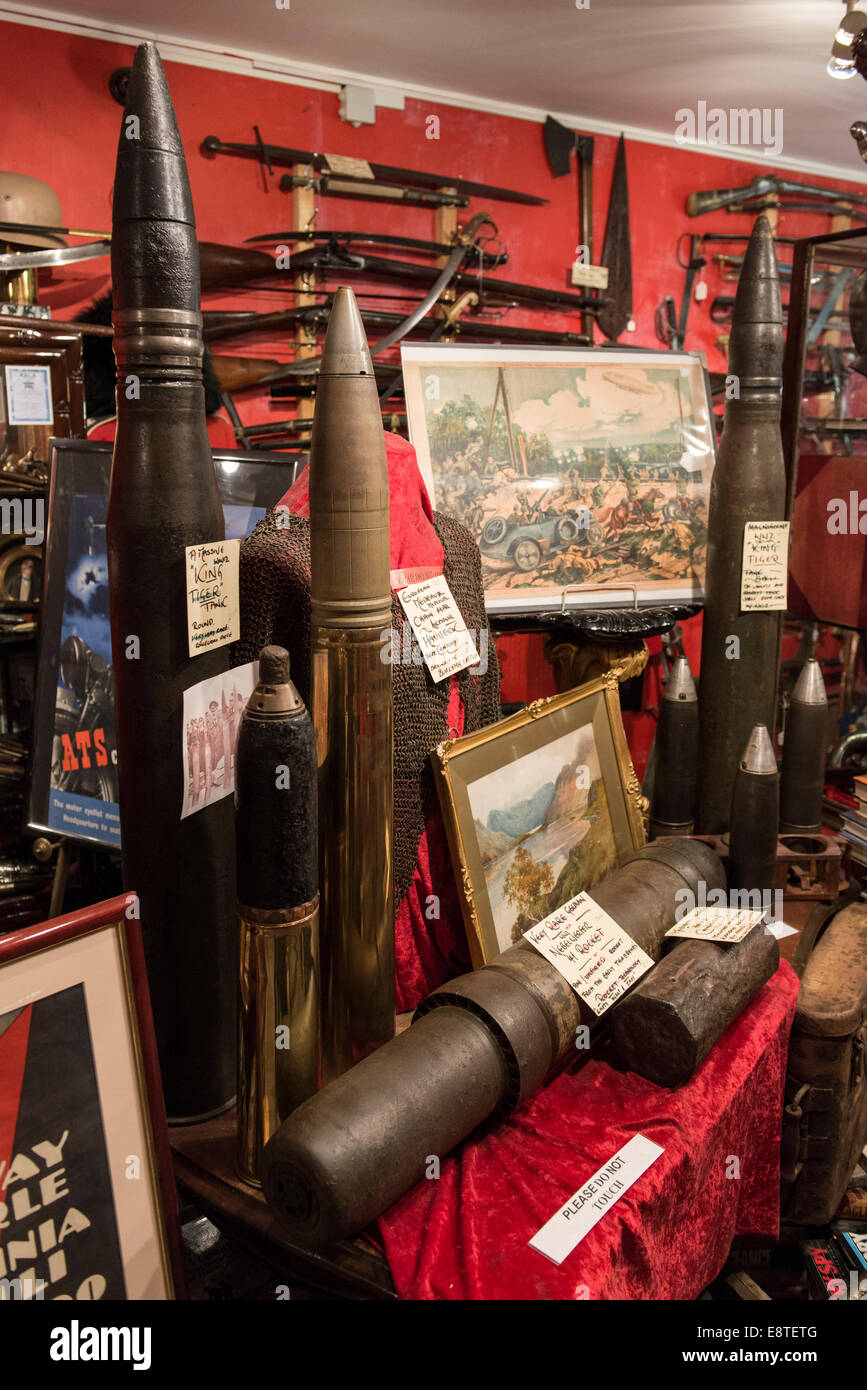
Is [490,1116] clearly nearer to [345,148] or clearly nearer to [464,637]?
[464,637]

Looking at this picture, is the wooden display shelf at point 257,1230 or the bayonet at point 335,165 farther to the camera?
the bayonet at point 335,165

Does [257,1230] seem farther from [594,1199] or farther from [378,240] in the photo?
[378,240]

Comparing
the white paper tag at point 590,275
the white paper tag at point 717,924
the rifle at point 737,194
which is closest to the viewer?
the white paper tag at point 717,924

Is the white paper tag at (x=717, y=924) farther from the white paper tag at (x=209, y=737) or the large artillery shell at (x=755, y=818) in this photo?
the white paper tag at (x=209, y=737)

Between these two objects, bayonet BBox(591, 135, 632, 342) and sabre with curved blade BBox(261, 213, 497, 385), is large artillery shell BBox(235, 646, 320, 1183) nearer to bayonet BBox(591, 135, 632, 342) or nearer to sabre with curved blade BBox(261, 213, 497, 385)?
sabre with curved blade BBox(261, 213, 497, 385)

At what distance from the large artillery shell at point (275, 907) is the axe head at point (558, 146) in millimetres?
4558

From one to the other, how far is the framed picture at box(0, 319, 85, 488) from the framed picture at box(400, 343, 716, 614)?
3.83 ft

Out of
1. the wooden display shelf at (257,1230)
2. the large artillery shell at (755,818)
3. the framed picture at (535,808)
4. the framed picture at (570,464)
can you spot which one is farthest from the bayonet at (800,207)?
the wooden display shelf at (257,1230)

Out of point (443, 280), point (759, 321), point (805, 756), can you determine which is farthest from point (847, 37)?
point (443, 280)

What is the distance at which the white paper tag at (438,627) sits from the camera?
1.74 metres

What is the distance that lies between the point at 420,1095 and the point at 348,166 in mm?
4030

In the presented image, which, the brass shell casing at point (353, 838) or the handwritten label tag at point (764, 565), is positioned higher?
the handwritten label tag at point (764, 565)

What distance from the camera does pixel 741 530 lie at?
2408 millimetres
